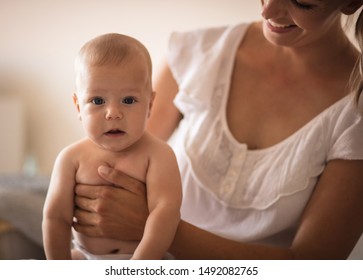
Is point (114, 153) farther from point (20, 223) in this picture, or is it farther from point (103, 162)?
point (20, 223)

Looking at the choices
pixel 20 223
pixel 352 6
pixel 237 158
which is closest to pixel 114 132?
pixel 237 158

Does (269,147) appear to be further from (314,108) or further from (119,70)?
(119,70)

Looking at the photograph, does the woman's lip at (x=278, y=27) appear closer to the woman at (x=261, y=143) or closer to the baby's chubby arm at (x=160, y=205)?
the woman at (x=261, y=143)

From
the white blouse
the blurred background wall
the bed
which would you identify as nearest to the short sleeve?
the white blouse

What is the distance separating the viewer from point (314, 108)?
0.93m

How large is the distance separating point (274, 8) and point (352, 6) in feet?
0.41

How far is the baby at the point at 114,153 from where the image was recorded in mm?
682

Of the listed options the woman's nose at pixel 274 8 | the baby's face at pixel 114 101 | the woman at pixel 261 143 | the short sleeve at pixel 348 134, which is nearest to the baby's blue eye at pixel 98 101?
the baby's face at pixel 114 101

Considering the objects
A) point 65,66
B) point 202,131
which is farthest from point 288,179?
point 65,66

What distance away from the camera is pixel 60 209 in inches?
29.1

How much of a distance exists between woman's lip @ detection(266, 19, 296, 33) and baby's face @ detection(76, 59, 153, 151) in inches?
9.8

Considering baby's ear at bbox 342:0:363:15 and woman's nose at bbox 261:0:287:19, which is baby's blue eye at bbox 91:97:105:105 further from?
baby's ear at bbox 342:0:363:15

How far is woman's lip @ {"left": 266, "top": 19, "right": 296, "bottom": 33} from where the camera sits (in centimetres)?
83
